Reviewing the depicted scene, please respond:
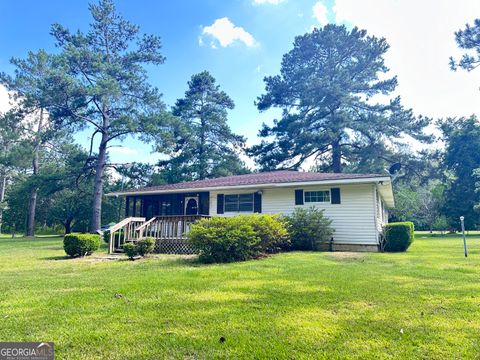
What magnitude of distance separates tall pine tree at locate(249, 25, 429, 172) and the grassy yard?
65.6ft

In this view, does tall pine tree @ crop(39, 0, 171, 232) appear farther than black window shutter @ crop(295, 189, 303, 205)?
Yes

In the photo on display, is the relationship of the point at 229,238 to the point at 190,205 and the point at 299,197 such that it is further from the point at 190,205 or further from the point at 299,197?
the point at 190,205

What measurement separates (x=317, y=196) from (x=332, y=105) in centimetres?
1468

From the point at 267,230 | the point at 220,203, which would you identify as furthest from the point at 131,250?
the point at 220,203

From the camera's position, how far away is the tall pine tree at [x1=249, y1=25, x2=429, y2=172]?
24656 mm

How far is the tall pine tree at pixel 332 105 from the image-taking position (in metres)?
24.7

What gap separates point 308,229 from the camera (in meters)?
11.8

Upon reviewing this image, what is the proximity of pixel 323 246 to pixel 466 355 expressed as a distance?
10179mm

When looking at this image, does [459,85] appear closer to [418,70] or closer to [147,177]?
[418,70]

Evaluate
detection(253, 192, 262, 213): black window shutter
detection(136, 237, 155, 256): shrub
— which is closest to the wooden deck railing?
detection(136, 237, 155, 256): shrub

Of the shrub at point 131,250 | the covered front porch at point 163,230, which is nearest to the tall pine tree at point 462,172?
the covered front porch at point 163,230

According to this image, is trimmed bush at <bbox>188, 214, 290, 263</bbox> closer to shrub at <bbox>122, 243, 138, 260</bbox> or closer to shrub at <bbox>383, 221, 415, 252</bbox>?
shrub at <bbox>122, 243, 138, 260</bbox>

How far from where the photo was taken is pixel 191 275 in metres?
6.32

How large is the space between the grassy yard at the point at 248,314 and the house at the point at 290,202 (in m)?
5.75
